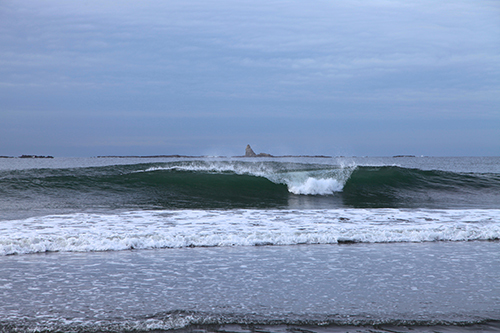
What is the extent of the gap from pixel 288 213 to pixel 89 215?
5.13m

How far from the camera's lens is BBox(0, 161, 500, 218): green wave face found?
13.2 m

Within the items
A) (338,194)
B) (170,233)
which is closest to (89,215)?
(170,233)

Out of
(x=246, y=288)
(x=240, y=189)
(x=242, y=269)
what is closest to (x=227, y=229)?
(x=242, y=269)

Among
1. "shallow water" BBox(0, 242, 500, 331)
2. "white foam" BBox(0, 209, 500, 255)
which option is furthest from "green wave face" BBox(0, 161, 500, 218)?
"shallow water" BBox(0, 242, 500, 331)

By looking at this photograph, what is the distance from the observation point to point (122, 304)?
385cm

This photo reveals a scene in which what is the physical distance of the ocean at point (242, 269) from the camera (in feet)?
11.5

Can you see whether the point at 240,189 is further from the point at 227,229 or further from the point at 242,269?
the point at 242,269

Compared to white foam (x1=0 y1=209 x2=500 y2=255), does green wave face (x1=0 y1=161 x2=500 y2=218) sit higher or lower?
higher

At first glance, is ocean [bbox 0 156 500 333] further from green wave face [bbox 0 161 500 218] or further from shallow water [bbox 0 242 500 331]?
green wave face [bbox 0 161 500 218]

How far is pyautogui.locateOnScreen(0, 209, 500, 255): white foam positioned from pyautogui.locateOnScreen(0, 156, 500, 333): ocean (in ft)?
0.08

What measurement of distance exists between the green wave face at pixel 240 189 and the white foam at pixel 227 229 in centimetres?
247

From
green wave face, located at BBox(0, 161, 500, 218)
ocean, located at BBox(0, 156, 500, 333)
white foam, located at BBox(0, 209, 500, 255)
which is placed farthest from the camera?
green wave face, located at BBox(0, 161, 500, 218)

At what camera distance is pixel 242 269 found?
5242mm

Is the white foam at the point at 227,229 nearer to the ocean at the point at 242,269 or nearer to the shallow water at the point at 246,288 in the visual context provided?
the ocean at the point at 242,269
